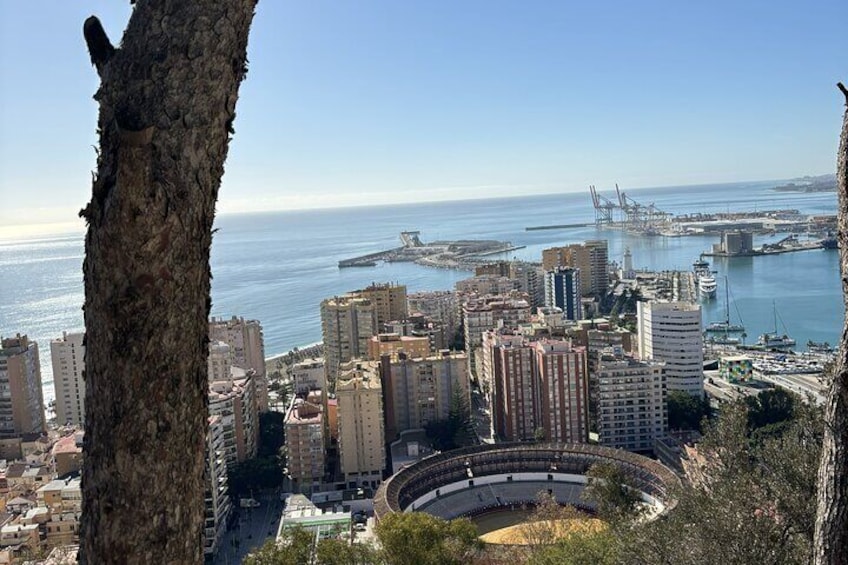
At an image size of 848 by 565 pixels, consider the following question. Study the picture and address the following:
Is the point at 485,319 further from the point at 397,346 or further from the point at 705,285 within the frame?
the point at 705,285

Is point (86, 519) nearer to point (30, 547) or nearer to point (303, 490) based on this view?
point (30, 547)

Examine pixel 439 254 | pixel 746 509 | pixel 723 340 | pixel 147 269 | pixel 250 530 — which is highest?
pixel 147 269

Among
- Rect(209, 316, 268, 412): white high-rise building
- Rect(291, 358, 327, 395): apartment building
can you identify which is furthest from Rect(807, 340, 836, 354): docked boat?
Rect(209, 316, 268, 412): white high-rise building

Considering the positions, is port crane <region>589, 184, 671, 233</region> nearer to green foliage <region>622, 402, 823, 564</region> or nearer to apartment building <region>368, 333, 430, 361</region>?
apartment building <region>368, 333, 430, 361</region>

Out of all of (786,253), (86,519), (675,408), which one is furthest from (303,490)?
(786,253)

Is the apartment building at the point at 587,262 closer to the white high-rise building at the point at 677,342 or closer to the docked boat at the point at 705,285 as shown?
the docked boat at the point at 705,285

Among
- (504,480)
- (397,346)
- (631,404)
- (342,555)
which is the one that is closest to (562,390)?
Answer: (631,404)

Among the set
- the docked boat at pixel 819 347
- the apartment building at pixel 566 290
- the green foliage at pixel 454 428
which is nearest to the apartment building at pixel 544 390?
the green foliage at pixel 454 428
